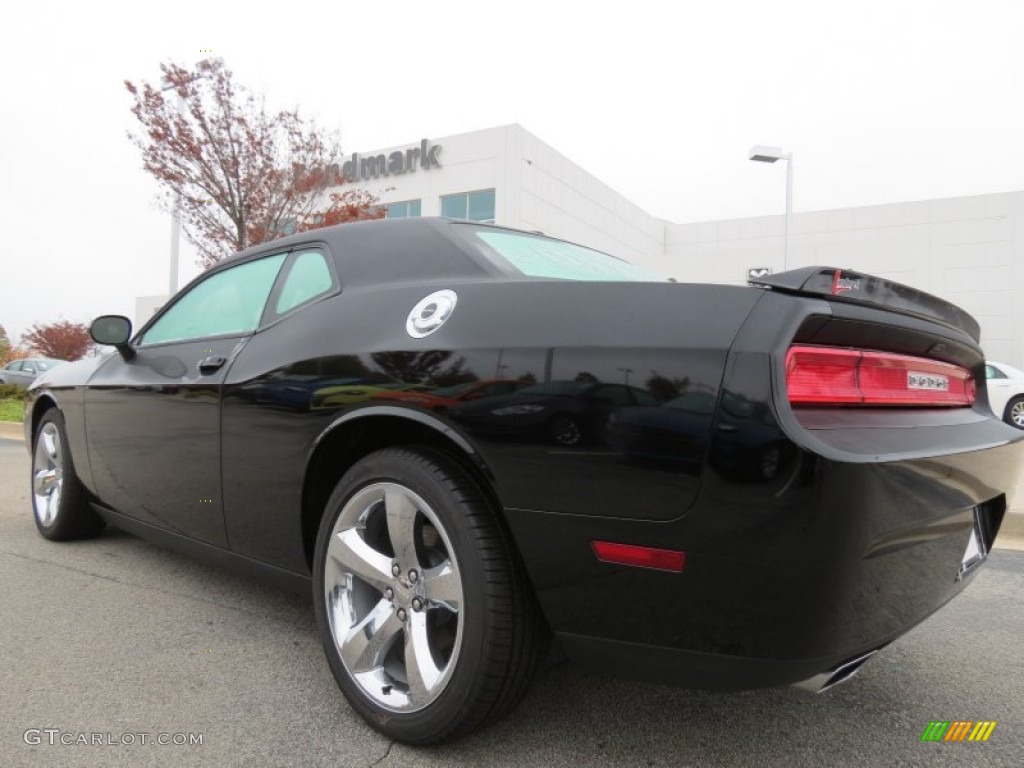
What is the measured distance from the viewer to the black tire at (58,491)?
3.67m

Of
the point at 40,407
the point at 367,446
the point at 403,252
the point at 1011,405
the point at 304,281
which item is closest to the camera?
the point at 367,446

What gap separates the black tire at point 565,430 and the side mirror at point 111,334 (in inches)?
96.3

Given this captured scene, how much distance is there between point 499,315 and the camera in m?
1.75

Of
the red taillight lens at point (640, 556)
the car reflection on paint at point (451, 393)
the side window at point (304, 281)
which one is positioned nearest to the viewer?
the red taillight lens at point (640, 556)

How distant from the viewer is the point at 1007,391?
13281mm

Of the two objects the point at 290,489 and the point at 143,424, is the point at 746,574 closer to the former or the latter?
the point at 290,489

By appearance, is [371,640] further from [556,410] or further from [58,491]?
[58,491]

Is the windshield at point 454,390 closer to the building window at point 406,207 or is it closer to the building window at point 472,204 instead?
the building window at point 472,204

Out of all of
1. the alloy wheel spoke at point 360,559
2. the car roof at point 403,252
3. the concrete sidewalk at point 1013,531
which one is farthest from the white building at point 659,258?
the alloy wheel spoke at point 360,559

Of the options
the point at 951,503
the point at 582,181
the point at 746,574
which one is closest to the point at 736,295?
the point at 746,574

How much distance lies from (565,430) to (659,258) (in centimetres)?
2755

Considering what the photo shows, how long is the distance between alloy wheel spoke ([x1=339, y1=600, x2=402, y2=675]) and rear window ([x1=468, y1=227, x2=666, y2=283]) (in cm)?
99

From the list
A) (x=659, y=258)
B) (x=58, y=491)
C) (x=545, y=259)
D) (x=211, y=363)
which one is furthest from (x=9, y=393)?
(x=659, y=258)

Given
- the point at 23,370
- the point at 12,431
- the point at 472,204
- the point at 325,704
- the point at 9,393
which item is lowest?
the point at 12,431
